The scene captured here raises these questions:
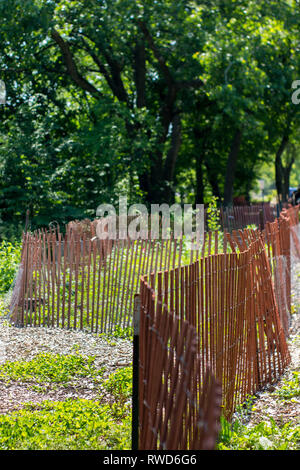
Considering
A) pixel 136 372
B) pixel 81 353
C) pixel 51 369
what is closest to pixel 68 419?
pixel 136 372

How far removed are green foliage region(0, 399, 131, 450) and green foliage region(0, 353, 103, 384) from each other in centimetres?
87

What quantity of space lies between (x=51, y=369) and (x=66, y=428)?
1.77m

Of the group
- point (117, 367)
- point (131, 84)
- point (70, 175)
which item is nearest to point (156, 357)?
point (117, 367)

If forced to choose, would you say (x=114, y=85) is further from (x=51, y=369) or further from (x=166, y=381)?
(x=166, y=381)

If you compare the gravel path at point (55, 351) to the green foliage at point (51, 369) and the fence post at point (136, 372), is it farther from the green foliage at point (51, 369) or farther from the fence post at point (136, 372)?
the fence post at point (136, 372)

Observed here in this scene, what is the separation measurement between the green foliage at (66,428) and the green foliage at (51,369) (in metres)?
0.87

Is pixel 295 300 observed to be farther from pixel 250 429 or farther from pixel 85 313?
pixel 250 429

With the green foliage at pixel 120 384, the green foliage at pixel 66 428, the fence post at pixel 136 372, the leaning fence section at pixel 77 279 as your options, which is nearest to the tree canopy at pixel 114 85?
the leaning fence section at pixel 77 279

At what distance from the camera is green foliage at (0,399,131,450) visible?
411 cm

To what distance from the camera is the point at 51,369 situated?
6148 mm

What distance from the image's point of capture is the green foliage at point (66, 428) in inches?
162

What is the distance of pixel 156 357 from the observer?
10.8ft

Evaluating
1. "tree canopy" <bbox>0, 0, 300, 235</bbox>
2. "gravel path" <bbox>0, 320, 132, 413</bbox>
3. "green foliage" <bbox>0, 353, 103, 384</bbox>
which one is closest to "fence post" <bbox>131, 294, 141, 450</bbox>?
"gravel path" <bbox>0, 320, 132, 413</bbox>

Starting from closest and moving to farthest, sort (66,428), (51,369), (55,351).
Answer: (66,428), (51,369), (55,351)
